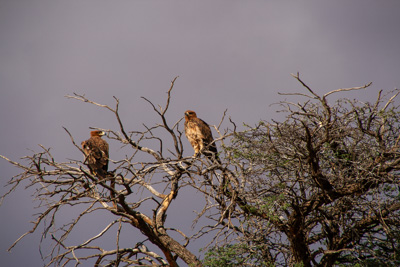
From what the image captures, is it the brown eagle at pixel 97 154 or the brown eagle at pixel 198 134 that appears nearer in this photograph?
the brown eagle at pixel 97 154

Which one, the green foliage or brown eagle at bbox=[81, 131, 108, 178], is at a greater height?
brown eagle at bbox=[81, 131, 108, 178]

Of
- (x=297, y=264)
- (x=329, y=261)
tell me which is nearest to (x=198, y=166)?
(x=297, y=264)

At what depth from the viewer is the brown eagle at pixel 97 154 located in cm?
638

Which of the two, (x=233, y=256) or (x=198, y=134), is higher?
(x=198, y=134)

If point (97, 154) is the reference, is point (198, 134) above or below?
above

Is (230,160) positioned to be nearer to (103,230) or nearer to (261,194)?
(261,194)

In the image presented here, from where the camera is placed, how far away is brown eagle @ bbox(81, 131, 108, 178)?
638 cm

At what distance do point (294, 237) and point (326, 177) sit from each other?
106cm

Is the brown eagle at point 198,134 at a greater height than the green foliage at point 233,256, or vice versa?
the brown eagle at point 198,134

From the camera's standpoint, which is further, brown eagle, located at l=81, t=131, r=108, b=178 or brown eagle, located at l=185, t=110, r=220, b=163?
brown eagle, located at l=185, t=110, r=220, b=163

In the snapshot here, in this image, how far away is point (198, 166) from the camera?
5.84 meters

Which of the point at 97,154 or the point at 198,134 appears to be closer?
the point at 97,154

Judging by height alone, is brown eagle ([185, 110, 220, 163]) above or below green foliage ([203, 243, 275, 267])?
above

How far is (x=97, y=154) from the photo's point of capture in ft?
22.2
